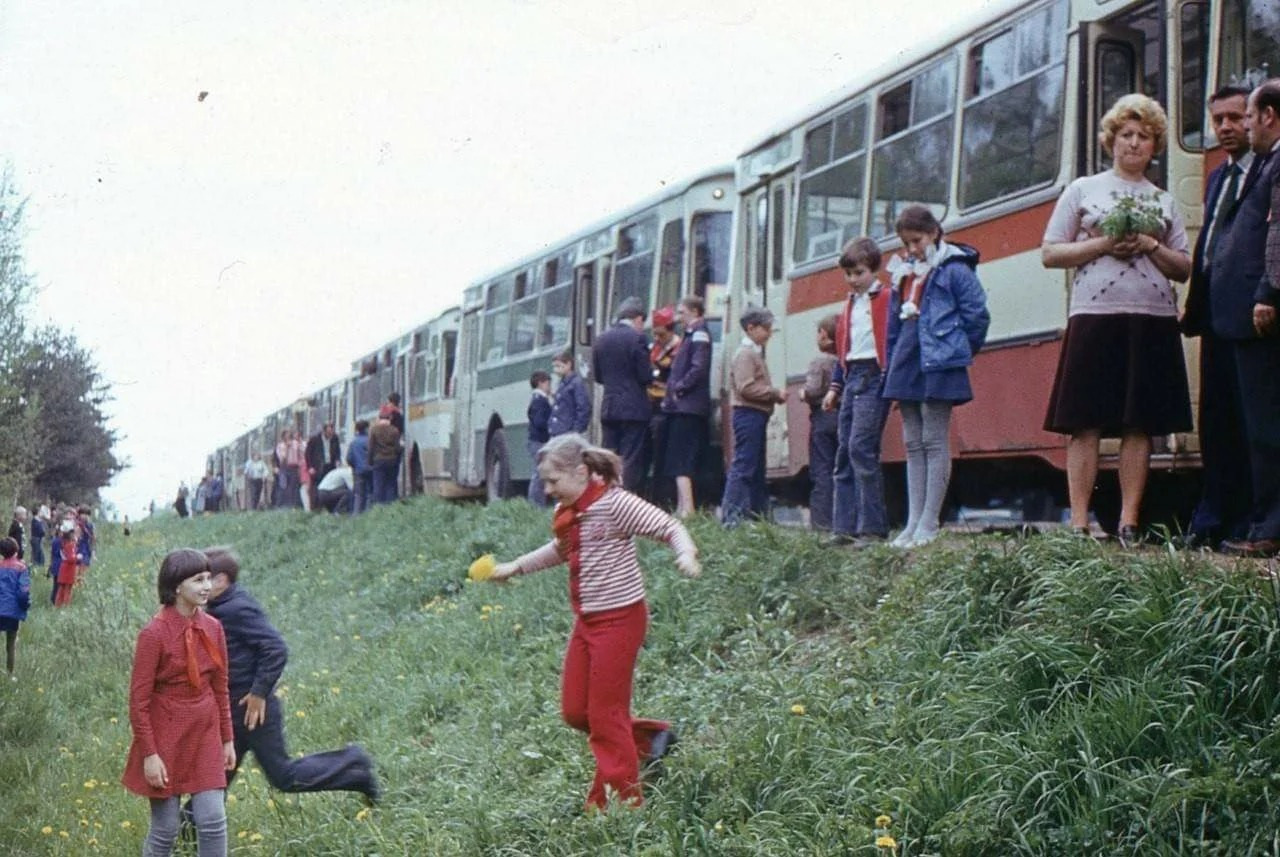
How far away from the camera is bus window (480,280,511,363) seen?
→ 23.2 metres

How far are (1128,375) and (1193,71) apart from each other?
2.13 meters

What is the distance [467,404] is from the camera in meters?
25.1

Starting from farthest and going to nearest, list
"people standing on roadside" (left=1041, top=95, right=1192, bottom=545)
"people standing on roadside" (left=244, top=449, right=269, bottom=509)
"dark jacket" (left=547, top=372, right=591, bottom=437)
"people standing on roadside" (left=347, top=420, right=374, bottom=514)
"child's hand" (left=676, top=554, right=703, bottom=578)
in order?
"people standing on roadside" (left=244, top=449, right=269, bottom=509), "people standing on roadside" (left=347, top=420, right=374, bottom=514), "dark jacket" (left=547, top=372, right=591, bottom=437), "people standing on roadside" (left=1041, top=95, right=1192, bottom=545), "child's hand" (left=676, top=554, right=703, bottom=578)

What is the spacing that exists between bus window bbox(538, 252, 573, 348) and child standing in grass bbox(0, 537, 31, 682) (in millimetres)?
7690

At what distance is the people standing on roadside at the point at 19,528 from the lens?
47.4 feet

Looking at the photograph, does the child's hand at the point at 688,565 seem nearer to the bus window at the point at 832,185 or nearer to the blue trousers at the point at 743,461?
the blue trousers at the point at 743,461

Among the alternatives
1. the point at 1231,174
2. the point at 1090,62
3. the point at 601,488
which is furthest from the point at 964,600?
the point at 1090,62

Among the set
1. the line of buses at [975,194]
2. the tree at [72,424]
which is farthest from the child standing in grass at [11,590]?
the line of buses at [975,194]

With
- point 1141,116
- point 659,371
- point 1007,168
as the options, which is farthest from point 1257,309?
point 659,371

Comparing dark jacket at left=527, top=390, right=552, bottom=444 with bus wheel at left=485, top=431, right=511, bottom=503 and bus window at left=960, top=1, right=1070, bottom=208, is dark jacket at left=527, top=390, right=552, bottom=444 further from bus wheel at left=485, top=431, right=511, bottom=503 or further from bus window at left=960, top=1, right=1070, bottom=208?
bus window at left=960, top=1, right=1070, bottom=208

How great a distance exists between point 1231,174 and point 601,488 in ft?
9.64

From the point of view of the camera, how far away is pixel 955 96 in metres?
11.4

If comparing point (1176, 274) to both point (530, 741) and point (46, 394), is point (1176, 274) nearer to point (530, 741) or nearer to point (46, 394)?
point (530, 741)

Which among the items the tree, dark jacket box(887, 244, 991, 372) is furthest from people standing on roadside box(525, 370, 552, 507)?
dark jacket box(887, 244, 991, 372)
